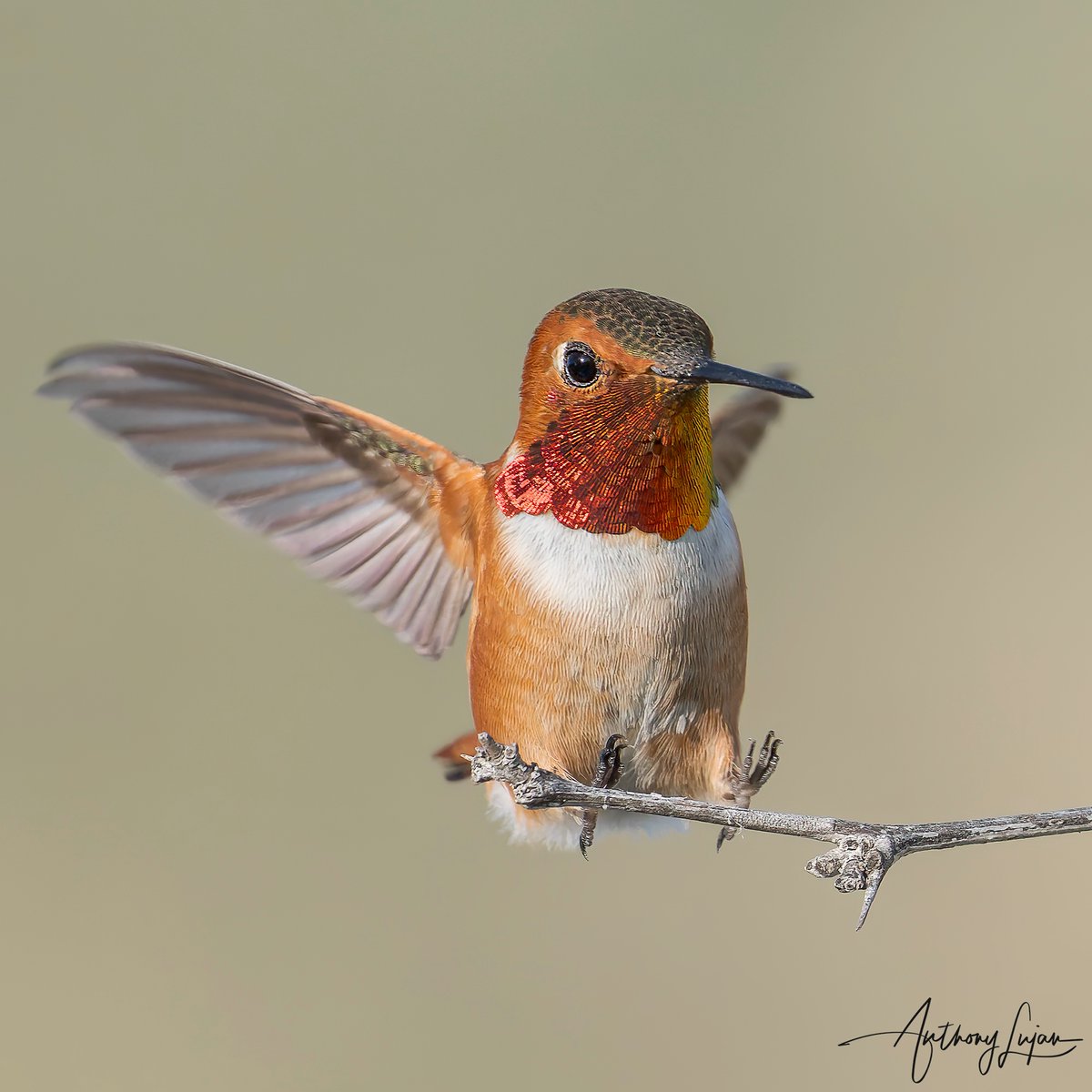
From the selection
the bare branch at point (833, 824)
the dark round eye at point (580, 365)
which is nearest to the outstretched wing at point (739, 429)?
the dark round eye at point (580, 365)

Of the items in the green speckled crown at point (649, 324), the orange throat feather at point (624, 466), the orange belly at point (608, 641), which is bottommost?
the orange belly at point (608, 641)

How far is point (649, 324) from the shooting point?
2.69 m

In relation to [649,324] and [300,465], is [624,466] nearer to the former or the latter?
[649,324]

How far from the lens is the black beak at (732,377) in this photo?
7.95ft

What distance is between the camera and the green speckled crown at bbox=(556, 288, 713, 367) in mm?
2652

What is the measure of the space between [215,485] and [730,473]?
2126 mm

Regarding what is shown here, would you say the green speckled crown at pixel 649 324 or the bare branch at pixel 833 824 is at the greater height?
the green speckled crown at pixel 649 324

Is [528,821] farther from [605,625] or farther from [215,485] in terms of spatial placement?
[215,485]

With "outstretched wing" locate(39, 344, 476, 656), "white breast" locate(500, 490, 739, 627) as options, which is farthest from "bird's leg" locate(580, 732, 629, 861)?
"outstretched wing" locate(39, 344, 476, 656)

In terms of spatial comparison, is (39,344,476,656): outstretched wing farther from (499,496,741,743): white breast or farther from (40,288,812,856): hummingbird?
(499,496,741,743): white breast

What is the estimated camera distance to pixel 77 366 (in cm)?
303

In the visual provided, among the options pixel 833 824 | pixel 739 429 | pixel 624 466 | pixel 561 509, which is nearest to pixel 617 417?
pixel 624 466

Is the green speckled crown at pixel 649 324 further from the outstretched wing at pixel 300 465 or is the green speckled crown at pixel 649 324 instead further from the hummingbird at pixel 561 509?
the outstretched wing at pixel 300 465

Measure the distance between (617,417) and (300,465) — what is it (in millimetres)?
1099
